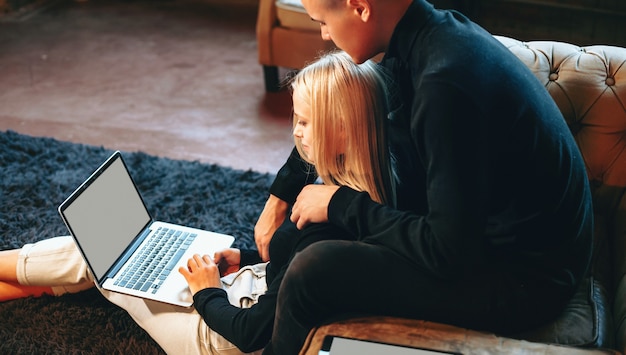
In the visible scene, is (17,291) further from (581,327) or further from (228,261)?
(581,327)

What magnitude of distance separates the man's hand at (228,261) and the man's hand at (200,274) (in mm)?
114

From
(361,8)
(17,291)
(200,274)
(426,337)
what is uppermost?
(361,8)

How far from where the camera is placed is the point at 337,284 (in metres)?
1.07

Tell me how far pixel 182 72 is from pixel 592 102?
2400 mm

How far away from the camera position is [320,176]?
1314 millimetres

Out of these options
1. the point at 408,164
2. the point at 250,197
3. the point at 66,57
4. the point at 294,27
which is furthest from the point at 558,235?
the point at 66,57

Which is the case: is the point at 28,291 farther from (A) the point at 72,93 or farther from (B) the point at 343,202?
(A) the point at 72,93

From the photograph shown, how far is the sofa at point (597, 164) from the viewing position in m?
1.15

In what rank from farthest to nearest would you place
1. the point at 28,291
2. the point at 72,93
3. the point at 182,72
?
1. the point at 182,72
2. the point at 72,93
3. the point at 28,291

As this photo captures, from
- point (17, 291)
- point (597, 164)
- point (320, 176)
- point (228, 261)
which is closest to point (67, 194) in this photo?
point (17, 291)

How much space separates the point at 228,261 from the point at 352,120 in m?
0.55

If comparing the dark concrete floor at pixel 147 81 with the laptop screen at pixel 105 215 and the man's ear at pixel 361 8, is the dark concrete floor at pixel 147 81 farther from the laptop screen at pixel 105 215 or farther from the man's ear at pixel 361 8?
the man's ear at pixel 361 8

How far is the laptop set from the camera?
1.48 metres

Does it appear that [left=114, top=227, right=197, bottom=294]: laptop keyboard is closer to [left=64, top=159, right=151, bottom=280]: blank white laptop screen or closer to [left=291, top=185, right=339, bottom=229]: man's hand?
[left=64, top=159, right=151, bottom=280]: blank white laptop screen
